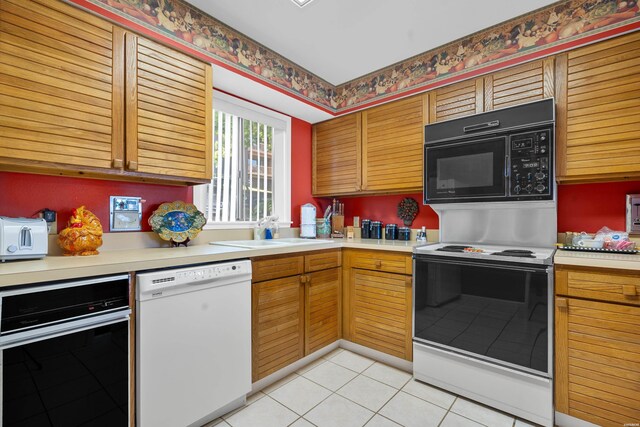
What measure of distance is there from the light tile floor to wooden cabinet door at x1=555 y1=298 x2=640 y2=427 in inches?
13.0

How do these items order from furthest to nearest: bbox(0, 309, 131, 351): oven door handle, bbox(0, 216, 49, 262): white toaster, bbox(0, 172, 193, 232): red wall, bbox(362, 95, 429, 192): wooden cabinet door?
bbox(362, 95, 429, 192): wooden cabinet door < bbox(0, 172, 193, 232): red wall < bbox(0, 216, 49, 262): white toaster < bbox(0, 309, 131, 351): oven door handle

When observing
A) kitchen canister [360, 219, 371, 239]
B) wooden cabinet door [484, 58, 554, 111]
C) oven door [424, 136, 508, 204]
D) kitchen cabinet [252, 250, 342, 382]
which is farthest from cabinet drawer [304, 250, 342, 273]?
wooden cabinet door [484, 58, 554, 111]

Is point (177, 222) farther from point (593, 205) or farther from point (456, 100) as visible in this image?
point (593, 205)

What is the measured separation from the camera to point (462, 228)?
248 cm

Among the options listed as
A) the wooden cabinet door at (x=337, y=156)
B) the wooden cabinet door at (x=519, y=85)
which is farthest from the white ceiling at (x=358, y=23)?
the wooden cabinet door at (x=337, y=156)

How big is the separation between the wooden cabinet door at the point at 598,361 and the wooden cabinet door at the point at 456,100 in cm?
146

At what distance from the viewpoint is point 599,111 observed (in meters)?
1.80

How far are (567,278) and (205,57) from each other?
8.79 ft

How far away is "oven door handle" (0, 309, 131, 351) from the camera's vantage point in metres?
1.08

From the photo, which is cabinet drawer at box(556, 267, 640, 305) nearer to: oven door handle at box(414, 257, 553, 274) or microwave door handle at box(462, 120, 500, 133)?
oven door handle at box(414, 257, 553, 274)

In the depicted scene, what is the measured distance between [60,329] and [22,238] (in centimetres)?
53

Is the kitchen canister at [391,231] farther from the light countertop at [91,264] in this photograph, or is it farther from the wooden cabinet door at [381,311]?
the light countertop at [91,264]

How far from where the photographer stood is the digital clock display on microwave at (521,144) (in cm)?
192

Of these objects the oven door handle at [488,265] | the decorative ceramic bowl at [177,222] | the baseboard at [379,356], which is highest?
the decorative ceramic bowl at [177,222]
